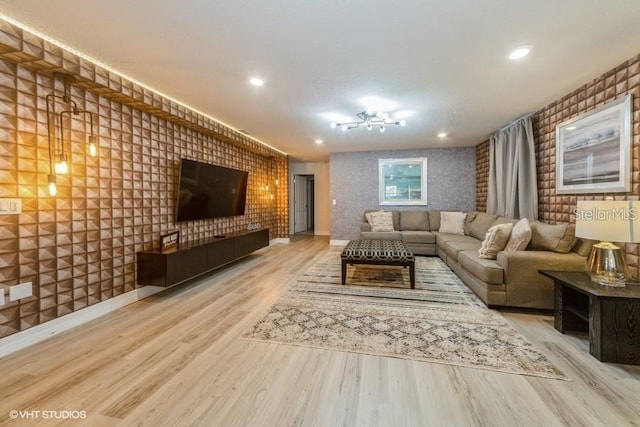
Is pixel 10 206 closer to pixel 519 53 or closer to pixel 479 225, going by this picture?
pixel 519 53

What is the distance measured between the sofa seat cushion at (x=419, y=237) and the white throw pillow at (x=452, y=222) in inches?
16.7

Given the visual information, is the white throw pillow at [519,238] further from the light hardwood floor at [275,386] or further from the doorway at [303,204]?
the doorway at [303,204]

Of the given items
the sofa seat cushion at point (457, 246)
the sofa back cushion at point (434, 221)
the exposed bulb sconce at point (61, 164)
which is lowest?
the sofa seat cushion at point (457, 246)

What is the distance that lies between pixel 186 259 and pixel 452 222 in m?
5.00

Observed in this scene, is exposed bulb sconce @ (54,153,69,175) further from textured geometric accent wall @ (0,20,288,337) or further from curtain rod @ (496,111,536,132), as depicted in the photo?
curtain rod @ (496,111,536,132)

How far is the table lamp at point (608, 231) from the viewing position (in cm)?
189

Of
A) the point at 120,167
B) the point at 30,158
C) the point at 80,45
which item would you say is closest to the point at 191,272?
the point at 120,167

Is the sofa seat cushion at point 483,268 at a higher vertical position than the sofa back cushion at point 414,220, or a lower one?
lower

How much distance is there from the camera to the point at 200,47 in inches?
85.0

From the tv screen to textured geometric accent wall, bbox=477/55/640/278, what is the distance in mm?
4692

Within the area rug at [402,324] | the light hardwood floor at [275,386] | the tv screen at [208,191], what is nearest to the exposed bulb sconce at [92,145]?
the tv screen at [208,191]

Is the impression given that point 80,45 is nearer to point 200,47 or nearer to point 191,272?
point 200,47

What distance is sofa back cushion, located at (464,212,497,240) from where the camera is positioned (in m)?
4.66

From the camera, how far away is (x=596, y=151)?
273 centimetres
